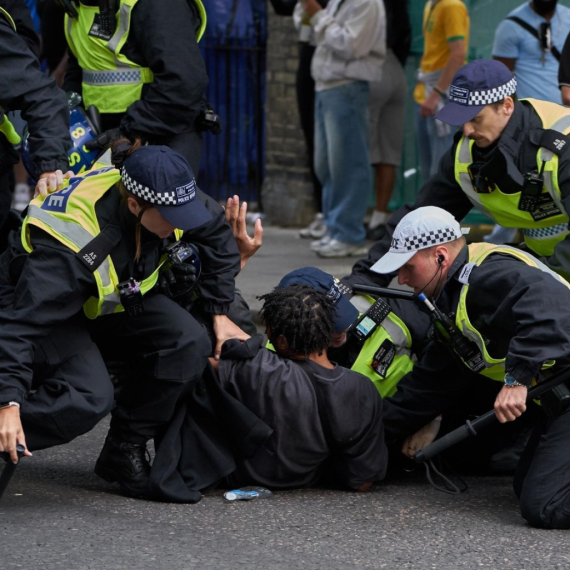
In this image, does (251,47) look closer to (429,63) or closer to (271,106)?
(271,106)

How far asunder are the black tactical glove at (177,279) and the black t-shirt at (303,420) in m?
0.30

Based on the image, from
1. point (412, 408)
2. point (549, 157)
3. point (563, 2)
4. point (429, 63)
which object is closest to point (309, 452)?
point (412, 408)

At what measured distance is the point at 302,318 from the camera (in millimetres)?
4301

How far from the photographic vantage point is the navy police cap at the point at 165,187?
3.96 m

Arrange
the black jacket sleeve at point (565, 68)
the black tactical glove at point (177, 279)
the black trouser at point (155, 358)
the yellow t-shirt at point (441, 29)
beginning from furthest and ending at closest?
the yellow t-shirt at point (441, 29) → the black jacket sleeve at point (565, 68) → the black tactical glove at point (177, 279) → the black trouser at point (155, 358)

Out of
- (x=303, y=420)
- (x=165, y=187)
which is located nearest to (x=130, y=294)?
(x=165, y=187)

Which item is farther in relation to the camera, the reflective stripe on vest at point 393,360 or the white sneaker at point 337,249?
the white sneaker at point 337,249

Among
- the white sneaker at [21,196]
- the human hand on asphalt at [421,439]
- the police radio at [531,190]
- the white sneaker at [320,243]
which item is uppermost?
the police radio at [531,190]

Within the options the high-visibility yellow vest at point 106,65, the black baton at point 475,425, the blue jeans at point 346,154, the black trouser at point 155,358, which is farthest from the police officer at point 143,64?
the blue jeans at point 346,154

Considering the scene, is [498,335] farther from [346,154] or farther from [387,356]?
[346,154]

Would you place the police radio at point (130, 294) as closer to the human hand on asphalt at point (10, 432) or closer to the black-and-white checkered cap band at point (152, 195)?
the black-and-white checkered cap band at point (152, 195)

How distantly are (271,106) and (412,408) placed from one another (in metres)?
5.52

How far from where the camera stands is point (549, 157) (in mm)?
4539

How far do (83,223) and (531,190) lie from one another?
A: 167 centimetres
